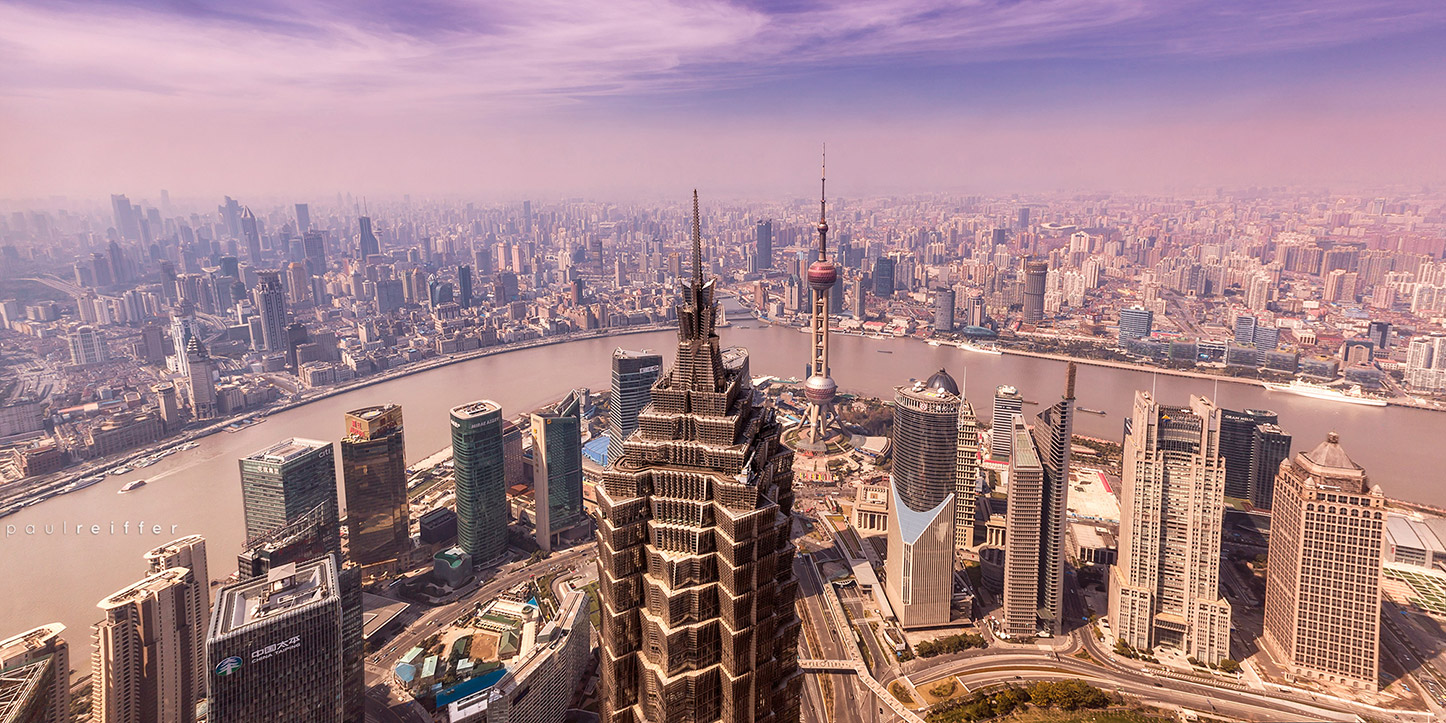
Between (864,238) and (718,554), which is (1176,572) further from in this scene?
(864,238)

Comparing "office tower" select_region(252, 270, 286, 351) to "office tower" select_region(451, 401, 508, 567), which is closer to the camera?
"office tower" select_region(451, 401, 508, 567)

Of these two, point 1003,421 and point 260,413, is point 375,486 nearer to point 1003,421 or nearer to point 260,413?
point 260,413

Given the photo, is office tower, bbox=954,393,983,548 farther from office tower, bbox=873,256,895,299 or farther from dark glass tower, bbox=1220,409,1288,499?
office tower, bbox=873,256,895,299

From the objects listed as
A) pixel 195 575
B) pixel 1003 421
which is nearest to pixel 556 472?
pixel 195 575

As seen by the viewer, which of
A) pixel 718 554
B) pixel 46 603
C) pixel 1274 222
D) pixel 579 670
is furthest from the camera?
pixel 1274 222

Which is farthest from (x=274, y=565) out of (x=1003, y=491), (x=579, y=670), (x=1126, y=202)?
(x=1126, y=202)

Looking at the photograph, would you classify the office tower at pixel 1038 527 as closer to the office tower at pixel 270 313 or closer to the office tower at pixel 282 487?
the office tower at pixel 282 487

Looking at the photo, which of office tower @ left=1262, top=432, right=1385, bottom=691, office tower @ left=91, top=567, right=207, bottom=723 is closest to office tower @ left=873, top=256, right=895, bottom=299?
office tower @ left=1262, top=432, right=1385, bottom=691
